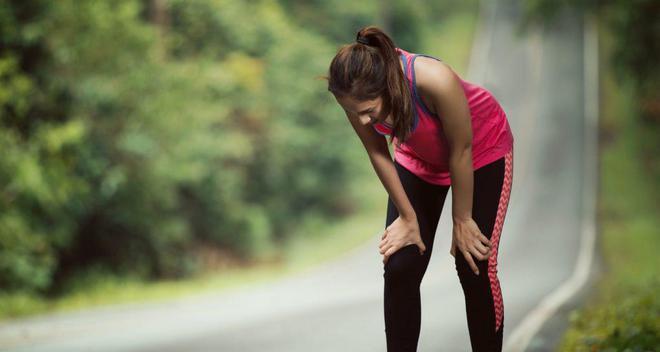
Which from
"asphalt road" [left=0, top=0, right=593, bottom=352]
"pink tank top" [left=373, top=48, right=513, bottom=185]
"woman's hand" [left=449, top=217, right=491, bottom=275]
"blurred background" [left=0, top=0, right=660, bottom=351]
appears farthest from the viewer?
"blurred background" [left=0, top=0, right=660, bottom=351]

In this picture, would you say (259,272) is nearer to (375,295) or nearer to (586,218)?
(375,295)

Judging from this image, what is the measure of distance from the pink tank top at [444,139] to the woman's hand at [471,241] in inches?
8.4

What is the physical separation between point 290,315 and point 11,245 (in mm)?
6623

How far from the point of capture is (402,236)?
3240mm

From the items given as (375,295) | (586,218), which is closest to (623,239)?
(586,218)

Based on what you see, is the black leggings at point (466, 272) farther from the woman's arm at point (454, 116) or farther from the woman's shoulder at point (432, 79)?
the woman's shoulder at point (432, 79)

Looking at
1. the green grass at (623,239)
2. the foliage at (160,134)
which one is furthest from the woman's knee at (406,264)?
the foliage at (160,134)

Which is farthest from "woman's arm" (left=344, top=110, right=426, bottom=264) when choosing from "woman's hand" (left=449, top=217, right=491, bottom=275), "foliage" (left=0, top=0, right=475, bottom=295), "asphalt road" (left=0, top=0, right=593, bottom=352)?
"foliage" (left=0, top=0, right=475, bottom=295)

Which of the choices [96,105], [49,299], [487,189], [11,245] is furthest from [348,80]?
[49,299]

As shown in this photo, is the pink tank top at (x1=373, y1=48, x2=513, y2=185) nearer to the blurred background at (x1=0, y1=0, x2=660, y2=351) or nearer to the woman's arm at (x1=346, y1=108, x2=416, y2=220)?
the woman's arm at (x1=346, y1=108, x2=416, y2=220)

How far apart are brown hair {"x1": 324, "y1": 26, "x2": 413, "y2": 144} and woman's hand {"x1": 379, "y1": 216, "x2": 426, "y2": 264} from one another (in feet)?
1.73

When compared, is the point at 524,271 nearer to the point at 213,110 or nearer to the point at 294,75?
the point at 213,110

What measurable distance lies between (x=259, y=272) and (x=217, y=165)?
289 cm

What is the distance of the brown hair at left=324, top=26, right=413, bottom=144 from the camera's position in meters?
2.84
